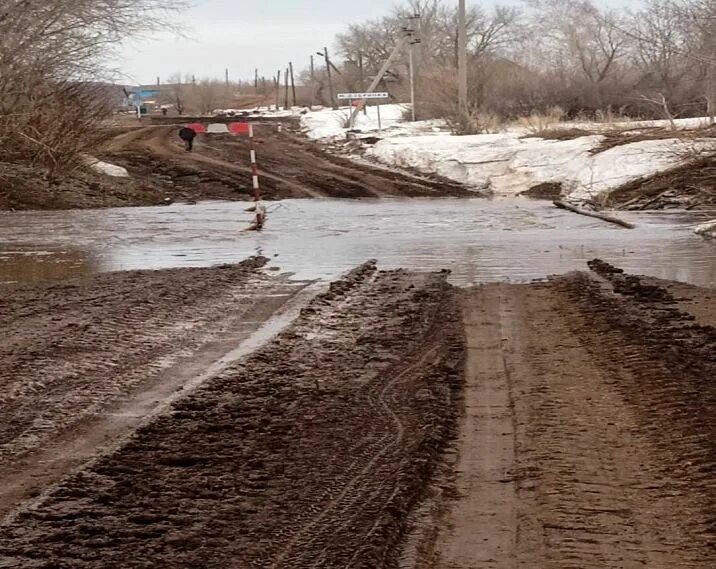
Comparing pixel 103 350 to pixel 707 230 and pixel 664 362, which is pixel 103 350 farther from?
pixel 707 230

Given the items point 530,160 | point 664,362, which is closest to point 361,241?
point 664,362

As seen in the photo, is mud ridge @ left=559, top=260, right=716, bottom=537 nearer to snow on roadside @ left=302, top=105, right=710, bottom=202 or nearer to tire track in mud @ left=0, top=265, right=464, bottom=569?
tire track in mud @ left=0, top=265, right=464, bottom=569

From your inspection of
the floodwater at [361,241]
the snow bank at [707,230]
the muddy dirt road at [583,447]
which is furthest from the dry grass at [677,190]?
the muddy dirt road at [583,447]

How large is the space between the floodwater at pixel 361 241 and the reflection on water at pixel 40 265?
0.05 feet

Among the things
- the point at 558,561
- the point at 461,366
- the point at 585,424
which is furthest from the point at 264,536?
the point at 461,366

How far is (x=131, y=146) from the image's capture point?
39469mm

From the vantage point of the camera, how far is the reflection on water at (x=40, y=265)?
12984 mm

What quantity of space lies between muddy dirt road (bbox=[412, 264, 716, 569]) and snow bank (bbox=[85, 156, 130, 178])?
2091 cm

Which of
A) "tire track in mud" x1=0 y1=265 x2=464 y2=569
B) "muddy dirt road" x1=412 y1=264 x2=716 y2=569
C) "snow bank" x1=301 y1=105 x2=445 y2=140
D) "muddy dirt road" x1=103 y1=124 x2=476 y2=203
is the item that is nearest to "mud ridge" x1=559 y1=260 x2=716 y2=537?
"muddy dirt road" x1=412 y1=264 x2=716 y2=569

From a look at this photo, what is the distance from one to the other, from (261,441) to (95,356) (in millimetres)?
2724

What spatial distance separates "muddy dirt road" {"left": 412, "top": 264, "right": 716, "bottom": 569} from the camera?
4.46 metres

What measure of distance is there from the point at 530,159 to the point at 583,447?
25146mm

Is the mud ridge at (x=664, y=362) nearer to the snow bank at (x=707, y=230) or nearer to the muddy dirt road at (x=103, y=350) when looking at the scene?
the muddy dirt road at (x=103, y=350)

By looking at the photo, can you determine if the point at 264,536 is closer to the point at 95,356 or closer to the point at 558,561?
the point at 558,561
